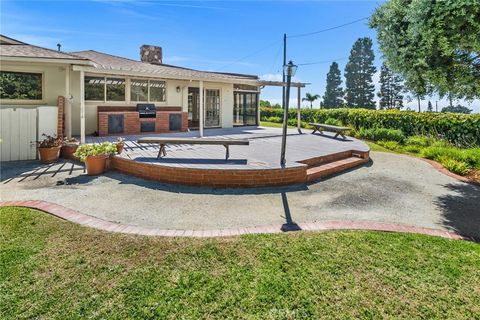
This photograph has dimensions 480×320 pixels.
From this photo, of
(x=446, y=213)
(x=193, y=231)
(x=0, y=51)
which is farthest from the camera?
(x=0, y=51)

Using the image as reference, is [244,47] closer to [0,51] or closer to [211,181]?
[0,51]

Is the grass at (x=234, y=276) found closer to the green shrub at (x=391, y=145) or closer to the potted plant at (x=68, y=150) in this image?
the potted plant at (x=68, y=150)

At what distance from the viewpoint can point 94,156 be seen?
758 centimetres

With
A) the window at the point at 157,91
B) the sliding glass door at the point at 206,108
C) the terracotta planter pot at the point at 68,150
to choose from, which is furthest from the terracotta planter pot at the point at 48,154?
the sliding glass door at the point at 206,108

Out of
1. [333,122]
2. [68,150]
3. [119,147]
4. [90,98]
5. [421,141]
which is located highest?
[90,98]

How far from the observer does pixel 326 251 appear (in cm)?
391

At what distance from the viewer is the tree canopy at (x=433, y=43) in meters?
5.23

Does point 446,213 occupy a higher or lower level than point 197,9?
lower

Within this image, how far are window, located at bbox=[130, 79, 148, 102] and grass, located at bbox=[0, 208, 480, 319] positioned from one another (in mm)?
10638

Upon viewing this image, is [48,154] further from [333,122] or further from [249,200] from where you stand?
[333,122]

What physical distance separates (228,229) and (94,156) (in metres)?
4.84

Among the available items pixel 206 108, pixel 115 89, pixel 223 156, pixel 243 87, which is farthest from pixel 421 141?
pixel 115 89

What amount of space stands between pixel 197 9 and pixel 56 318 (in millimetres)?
15372

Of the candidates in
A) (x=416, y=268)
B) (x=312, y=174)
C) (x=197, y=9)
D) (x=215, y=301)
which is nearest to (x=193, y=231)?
(x=215, y=301)
